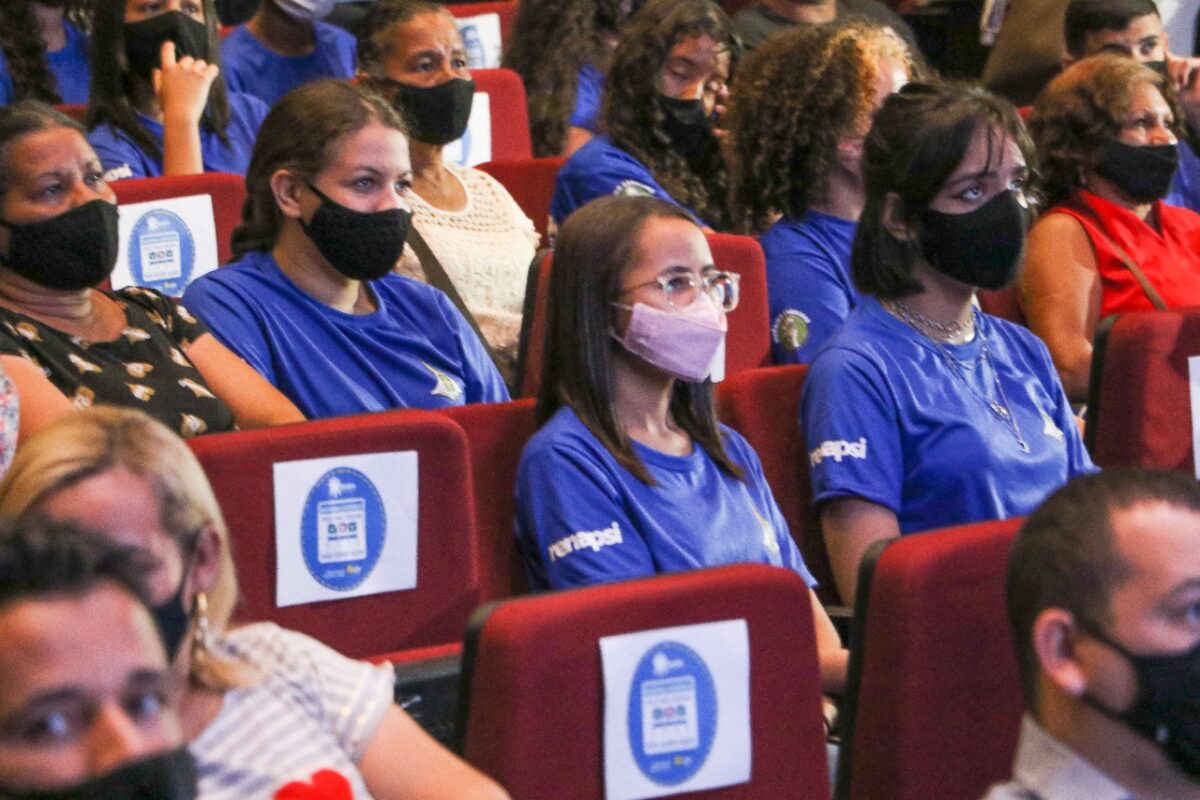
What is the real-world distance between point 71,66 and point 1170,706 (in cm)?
325

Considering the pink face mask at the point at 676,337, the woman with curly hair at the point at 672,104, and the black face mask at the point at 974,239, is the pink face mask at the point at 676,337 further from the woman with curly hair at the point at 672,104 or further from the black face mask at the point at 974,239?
the woman with curly hair at the point at 672,104

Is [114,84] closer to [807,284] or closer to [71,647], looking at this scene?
[807,284]

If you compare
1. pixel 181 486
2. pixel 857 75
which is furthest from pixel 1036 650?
pixel 857 75

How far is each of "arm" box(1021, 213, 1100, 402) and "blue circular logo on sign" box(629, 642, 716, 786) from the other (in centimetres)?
159

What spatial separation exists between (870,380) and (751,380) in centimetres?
17

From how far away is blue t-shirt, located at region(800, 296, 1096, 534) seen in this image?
7.79 feet

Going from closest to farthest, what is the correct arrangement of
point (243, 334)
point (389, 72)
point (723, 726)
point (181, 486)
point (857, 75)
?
point (181, 486)
point (723, 726)
point (243, 334)
point (857, 75)
point (389, 72)

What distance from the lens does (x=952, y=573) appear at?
5.86 feet

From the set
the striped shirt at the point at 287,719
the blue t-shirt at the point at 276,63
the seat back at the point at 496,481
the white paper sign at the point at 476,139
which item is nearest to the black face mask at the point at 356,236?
the seat back at the point at 496,481

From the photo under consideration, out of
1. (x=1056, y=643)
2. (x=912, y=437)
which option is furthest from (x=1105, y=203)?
(x=1056, y=643)

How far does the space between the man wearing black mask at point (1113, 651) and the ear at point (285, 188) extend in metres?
1.46

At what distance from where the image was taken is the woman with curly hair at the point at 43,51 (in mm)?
3928

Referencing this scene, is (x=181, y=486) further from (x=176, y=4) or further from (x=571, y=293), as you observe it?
(x=176, y=4)

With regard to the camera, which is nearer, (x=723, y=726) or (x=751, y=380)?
(x=723, y=726)
